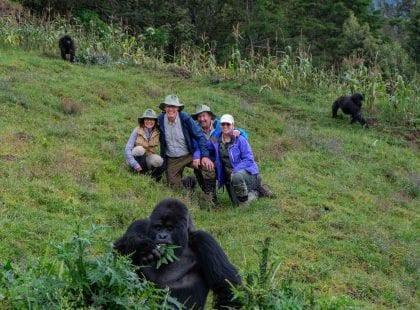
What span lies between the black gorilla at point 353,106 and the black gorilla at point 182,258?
37.6 ft

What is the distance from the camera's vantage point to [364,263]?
7934 mm

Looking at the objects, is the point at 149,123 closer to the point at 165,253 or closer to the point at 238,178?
the point at 238,178

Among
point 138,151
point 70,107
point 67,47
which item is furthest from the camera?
point 67,47

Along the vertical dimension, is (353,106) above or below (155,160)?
above

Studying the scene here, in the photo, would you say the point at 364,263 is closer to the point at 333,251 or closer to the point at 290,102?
the point at 333,251

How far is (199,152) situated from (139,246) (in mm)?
5416

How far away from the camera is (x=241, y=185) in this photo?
29.7ft

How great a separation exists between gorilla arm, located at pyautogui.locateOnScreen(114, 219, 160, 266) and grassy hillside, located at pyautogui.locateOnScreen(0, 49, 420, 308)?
0.62 m

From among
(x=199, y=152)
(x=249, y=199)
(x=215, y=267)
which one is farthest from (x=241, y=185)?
(x=215, y=267)

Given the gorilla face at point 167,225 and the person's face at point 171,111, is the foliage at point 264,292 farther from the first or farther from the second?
the person's face at point 171,111

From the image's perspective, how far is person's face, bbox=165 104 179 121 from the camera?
9258mm

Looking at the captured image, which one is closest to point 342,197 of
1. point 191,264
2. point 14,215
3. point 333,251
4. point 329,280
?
point 333,251

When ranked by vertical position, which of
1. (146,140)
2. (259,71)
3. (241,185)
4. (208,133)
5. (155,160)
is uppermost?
(259,71)

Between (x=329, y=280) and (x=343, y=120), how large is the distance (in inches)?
367
